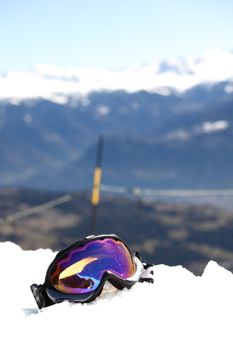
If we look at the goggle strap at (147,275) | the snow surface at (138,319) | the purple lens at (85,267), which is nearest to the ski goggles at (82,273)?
the purple lens at (85,267)

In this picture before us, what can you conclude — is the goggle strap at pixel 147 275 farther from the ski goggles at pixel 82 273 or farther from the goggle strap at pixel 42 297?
the goggle strap at pixel 42 297

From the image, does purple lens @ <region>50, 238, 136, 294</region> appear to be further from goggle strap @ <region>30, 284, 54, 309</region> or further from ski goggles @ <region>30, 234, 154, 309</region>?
goggle strap @ <region>30, 284, 54, 309</region>

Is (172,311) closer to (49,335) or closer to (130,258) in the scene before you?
(130,258)

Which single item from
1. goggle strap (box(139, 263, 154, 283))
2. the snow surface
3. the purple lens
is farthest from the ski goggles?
goggle strap (box(139, 263, 154, 283))

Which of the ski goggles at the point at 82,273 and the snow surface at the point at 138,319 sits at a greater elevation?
the ski goggles at the point at 82,273

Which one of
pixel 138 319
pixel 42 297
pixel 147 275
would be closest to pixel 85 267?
pixel 42 297

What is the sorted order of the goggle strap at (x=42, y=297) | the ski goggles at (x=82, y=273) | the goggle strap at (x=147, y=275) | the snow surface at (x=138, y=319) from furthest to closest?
1. the goggle strap at (x=147, y=275)
2. the goggle strap at (x=42, y=297)
3. the ski goggles at (x=82, y=273)
4. the snow surface at (x=138, y=319)
